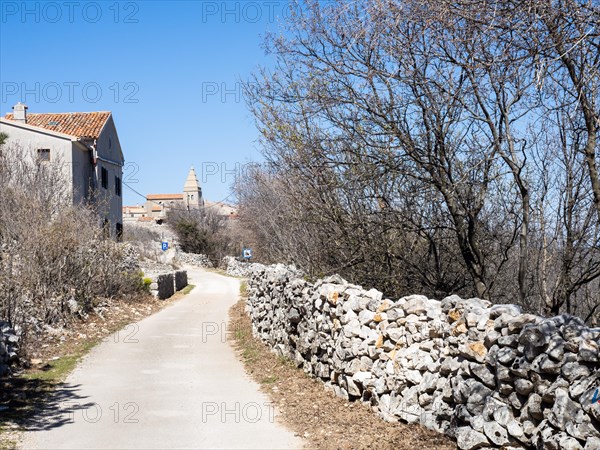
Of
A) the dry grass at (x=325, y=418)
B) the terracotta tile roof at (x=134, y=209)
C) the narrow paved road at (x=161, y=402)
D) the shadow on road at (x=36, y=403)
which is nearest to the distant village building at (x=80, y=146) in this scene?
the narrow paved road at (x=161, y=402)

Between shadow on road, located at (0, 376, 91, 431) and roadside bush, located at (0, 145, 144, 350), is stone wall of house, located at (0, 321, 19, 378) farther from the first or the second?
roadside bush, located at (0, 145, 144, 350)

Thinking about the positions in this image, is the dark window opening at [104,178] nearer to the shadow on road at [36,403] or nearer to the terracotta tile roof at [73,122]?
the terracotta tile roof at [73,122]

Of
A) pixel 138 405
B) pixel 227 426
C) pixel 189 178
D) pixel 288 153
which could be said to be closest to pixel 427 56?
pixel 288 153

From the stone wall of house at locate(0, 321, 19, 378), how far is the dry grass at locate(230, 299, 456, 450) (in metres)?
4.02

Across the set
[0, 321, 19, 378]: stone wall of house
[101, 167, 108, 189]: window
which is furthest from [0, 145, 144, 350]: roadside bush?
[101, 167, 108, 189]: window

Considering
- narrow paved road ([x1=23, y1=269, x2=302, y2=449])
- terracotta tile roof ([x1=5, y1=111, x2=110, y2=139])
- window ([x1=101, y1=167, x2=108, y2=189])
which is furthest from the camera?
window ([x1=101, y1=167, x2=108, y2=189])

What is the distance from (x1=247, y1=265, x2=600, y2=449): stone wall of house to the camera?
521 centimetres

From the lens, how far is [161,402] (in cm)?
959

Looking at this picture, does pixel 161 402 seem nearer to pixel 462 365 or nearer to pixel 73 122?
pixel 462 365

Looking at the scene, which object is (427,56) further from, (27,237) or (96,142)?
(96,142)

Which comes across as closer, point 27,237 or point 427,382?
point 427,382

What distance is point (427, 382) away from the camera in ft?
23.8

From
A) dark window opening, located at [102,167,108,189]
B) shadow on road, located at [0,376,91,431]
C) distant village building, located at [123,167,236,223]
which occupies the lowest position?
shadow on road, located at [0,376,91,431]

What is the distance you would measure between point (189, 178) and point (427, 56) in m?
101
